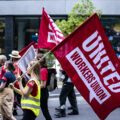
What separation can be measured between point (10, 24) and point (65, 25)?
4.93 metres

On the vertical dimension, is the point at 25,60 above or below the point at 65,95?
above

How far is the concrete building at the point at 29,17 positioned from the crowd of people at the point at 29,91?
12446 millimetres

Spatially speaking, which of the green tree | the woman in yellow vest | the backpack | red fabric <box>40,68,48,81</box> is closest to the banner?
red fabric <box>40,68,48,81</box>

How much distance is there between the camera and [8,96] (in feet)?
24.9

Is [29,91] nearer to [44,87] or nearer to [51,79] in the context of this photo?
[44,87]

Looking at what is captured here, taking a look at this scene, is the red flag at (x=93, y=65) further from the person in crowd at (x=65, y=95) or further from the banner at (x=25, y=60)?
the person in crowd at (x=65, y=95)

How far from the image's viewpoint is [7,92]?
24.9 feet

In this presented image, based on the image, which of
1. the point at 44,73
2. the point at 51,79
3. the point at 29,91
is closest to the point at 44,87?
the point at 44,73

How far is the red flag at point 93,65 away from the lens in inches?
194

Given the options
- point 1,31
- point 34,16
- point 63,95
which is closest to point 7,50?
point 1,31

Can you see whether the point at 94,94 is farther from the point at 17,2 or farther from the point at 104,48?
the point at 17,2

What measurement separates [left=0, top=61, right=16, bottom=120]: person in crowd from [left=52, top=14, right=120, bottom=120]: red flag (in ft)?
8.42

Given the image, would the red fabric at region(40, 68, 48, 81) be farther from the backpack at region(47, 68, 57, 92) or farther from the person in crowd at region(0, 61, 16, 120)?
the person in crowd at region(0, 61, 16, 120)

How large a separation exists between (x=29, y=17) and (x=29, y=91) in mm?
17488
